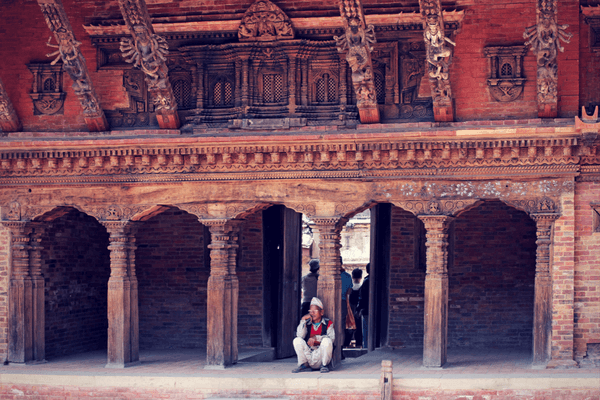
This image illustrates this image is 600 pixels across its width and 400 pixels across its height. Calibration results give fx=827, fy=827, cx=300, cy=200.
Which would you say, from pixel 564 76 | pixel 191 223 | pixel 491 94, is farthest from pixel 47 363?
pixel 564 76

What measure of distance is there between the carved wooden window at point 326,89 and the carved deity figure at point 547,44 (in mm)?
2792

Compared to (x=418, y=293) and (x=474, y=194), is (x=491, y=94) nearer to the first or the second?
(x=474, y=194)

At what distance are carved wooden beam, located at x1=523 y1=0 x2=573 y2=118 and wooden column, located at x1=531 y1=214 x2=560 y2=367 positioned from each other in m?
1.50

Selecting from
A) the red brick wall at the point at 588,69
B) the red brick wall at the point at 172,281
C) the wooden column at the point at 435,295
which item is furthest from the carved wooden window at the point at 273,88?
the red brick wall at the point at 588,69

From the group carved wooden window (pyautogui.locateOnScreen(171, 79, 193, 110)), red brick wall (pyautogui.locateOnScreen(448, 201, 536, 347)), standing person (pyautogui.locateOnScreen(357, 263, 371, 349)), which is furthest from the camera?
standing person (pyautogui.locateOnScreen(357, 263, 371, 349))

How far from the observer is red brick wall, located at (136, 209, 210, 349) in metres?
14.2

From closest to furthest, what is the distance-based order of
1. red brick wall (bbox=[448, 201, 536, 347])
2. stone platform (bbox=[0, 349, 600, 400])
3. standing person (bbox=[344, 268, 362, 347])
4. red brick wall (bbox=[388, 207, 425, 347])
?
stone platform (bbox=[0, 349, 600, 400]), red brick wall (bbox=[448, 201, 536, 347]), red brick wall (bbox=[388, 207, 425, 347]), standing person (bbox=[344, 268, 362, 347])

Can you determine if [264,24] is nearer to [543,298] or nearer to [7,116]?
[7,116]

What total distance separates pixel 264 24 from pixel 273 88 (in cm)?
92

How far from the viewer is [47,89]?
12445 millimetres

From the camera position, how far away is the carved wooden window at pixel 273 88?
39.5ft

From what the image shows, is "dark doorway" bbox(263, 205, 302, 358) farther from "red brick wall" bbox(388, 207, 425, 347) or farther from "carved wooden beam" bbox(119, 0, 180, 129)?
"carved wooden beam" bbox(119, 0, 180, 129)

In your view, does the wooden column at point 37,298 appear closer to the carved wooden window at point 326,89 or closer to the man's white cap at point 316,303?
the man's white cap at point 316,303

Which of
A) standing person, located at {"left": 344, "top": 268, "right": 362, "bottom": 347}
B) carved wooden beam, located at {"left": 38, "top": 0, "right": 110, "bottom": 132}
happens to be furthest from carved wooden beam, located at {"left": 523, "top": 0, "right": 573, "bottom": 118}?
carved wooden beam, located at {"left": 38, "top": 0, "right": 110, "bottom": 132}
